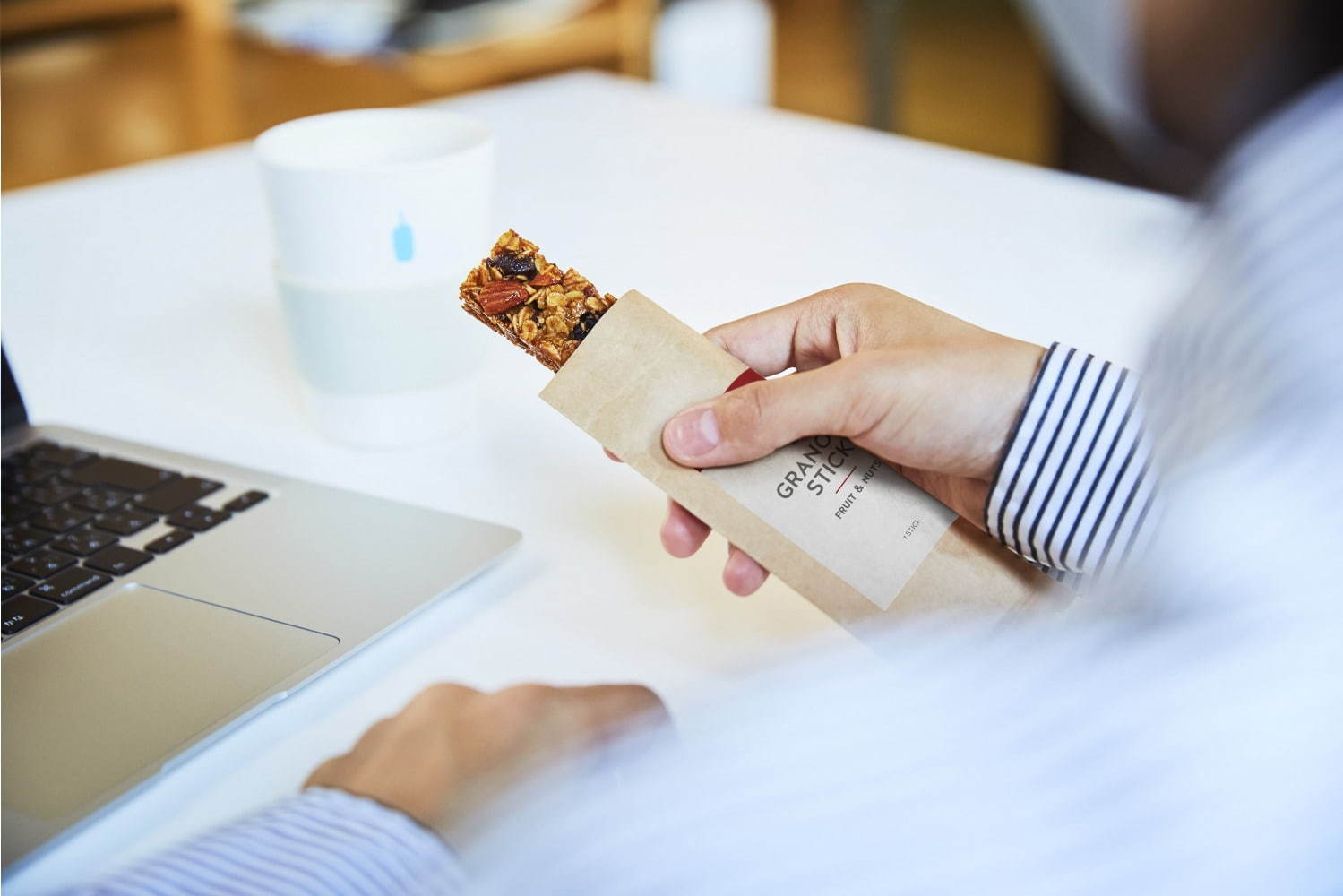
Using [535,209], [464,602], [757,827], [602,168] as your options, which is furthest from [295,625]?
[602,168]

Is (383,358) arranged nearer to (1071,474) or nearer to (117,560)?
(117,560)

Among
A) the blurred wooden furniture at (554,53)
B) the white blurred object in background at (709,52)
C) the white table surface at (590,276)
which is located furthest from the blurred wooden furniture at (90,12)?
the white table surface at (590,276)

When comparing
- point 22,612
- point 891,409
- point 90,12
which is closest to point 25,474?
point 22,612

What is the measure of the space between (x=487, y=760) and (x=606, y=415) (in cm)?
13

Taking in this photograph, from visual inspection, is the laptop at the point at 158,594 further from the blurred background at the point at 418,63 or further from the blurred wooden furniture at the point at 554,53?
the blurred wooden furniture at the point at 554,53

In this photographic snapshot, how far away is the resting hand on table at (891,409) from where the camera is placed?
431 mm

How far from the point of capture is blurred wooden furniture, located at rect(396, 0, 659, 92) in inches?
109

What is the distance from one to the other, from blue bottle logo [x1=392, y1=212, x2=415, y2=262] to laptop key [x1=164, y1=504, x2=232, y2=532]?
135mm

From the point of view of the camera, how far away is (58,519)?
527 millimetres

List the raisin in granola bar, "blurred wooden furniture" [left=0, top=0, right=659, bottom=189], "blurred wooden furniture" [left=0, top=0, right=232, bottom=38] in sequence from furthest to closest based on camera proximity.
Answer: "blurred wooden furniture" [left=0, top=0, right=232, bottom=38]
"blurred wooden furniture" [left=0, top=0, right=659, bottom=189]
the raisin in granola bar

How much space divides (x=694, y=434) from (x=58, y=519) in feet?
0.93

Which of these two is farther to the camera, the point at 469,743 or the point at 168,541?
the point at 168,541

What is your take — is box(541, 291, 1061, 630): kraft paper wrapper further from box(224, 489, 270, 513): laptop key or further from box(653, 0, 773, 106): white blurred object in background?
box(653, 0, 773, 106): white blurred object in background

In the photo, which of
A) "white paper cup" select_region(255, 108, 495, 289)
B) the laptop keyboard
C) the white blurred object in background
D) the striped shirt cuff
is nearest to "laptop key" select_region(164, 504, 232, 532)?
the laptop keyboard
